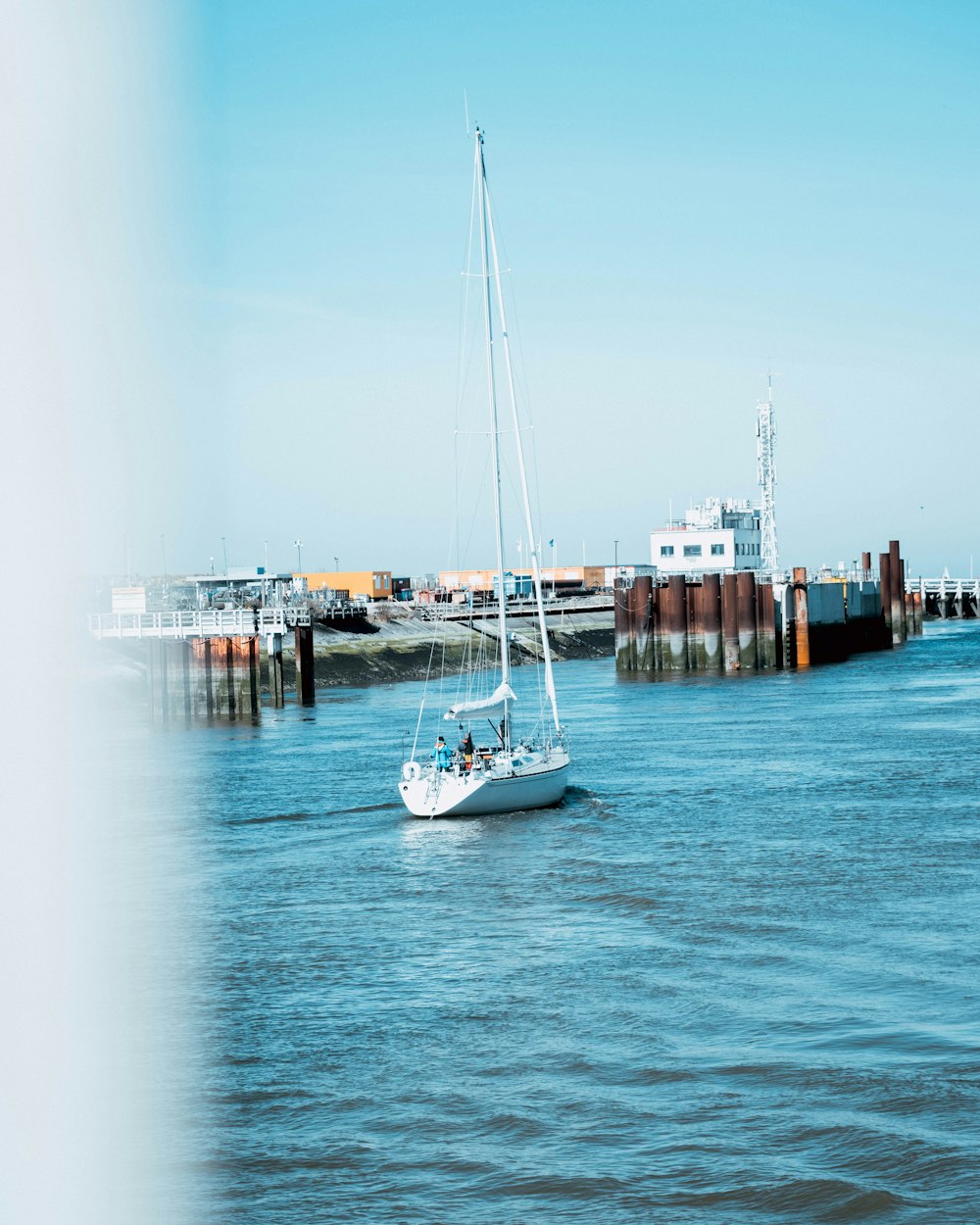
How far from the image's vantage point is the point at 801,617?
290 ft

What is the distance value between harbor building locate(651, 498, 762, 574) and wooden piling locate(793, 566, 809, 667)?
19542mm

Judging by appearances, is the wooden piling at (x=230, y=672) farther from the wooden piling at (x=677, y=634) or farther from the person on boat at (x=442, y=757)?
the wooden piling at (x=677, y=634)

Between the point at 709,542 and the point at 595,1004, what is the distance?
93747 millimetres

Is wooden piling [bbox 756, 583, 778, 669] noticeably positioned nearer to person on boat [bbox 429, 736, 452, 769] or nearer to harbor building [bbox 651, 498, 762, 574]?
harbor building [bbox 651, 498, 762, 574]

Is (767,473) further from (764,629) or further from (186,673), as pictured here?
(186,673)

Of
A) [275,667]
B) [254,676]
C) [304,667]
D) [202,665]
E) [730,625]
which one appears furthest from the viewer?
[730,625]

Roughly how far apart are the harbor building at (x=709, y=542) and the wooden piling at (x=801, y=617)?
19.5 metres

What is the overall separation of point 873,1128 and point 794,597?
247 ft

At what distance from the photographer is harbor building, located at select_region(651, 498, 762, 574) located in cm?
11069

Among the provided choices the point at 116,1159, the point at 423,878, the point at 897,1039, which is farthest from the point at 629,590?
the point at 116,1159

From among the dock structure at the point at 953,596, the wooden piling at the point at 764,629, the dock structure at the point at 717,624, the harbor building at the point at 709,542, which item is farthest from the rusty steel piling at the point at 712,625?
the dock structure at the point at 953,596

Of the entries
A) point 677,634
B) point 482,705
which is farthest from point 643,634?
point 482,705

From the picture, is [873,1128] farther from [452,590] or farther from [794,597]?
[452,590]

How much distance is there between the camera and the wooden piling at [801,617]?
87.9 m
